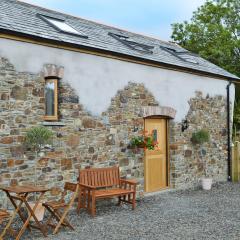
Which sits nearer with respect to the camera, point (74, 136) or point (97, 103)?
point (74, 136)

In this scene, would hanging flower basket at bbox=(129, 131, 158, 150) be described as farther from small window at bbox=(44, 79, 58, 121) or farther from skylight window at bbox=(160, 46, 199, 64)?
skylight window at bbox=(160, 46, 199, 64)

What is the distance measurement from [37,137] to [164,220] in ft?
9.16

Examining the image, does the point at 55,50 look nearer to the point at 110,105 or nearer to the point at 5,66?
the point at 5,66


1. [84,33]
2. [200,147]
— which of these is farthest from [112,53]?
[200,147]

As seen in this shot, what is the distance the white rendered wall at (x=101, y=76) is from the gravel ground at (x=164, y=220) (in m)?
2.31

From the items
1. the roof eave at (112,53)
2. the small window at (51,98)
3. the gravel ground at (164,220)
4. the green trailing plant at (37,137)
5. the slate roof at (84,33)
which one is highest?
A: the slate roof at (84,33)

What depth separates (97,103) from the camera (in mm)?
8562

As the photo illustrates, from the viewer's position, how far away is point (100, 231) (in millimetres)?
6375

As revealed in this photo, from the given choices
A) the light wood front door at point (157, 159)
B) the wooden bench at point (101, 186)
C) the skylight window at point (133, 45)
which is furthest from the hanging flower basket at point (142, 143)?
the skylight window at point (133, 45)

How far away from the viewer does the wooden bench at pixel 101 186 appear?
25.2 ft

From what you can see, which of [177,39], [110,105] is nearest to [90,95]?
[110,105]

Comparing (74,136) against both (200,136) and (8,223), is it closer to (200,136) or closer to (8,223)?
(8,223)

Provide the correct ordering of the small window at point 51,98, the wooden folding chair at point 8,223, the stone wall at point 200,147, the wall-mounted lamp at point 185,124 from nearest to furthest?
1. the wooden folding chair at point 8,223
2. the small window at point 51,98
3. the stone wall at point 200,147
4. the wall-mounted lamp at point 185,124

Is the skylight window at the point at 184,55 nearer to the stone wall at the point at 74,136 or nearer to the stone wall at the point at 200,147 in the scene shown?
the stone wall at the point at 200,147
